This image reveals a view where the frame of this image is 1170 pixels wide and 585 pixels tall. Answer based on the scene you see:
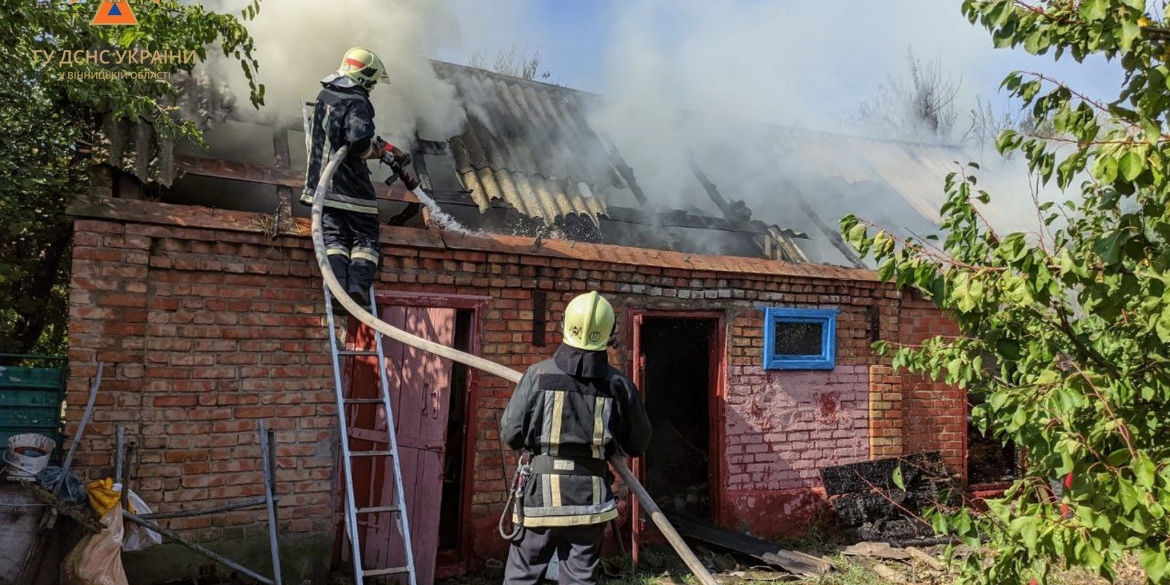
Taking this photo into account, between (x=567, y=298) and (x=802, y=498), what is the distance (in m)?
3.24

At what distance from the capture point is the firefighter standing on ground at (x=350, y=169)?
4.98 metres

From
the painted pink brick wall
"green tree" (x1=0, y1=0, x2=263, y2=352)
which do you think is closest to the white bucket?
"green tree" (x1=0, y1=0, x2=263, y2=352)

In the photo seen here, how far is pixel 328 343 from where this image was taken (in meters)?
5.52

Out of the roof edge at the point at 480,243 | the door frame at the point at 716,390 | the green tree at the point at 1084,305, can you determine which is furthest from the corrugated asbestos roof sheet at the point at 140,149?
the green tree at the point at 1084,305

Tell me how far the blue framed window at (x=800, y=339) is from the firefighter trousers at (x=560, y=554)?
4046 millimetres

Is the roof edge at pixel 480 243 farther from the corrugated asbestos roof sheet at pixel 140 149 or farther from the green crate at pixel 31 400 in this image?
the green crate at pixel 31 400

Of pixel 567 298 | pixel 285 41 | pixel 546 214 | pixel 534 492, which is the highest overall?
pixel 285 41

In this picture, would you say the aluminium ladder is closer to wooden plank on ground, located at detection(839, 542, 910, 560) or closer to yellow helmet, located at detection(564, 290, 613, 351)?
yellow helmet, located at detection(564, 290, 613, 351)

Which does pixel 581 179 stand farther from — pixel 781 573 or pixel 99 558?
pixel 99 558

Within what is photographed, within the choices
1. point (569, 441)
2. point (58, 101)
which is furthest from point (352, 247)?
point (58, 101)

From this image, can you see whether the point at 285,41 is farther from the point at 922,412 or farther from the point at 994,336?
the point at 922,412

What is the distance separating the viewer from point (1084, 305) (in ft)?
8.52

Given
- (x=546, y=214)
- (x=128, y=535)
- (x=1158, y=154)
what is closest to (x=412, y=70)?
(x=546, y=214)

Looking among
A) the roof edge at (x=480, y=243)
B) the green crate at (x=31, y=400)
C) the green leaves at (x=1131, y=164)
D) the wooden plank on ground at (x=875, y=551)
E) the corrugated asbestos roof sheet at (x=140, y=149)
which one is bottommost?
the wooden plank on ground at (x=875, y=551)
